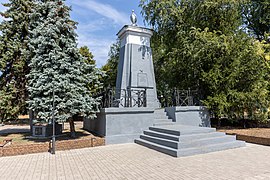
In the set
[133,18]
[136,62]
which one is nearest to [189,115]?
[136,62]

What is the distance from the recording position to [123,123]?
885cm

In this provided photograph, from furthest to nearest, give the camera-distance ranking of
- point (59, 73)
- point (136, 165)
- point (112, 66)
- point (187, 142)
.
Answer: point (112, 66), point (59, 73), point (187, 142), point (136, 165)

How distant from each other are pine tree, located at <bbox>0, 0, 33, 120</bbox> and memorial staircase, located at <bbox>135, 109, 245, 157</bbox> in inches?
301

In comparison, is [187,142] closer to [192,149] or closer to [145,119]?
[192,149]

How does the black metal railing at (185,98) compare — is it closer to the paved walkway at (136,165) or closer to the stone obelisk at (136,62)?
the stone obelisk at (136,62)

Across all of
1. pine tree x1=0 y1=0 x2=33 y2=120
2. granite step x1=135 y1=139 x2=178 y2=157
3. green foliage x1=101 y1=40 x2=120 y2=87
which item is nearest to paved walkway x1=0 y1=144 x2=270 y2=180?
granite step x1=135 y1=139 x2=178 y2=157

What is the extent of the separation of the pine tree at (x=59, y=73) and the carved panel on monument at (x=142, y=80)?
291 centimetres

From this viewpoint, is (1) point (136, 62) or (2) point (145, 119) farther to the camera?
(1) point (136, 62)

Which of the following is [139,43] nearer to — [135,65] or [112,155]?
[135,65]

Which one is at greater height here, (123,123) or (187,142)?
(123,123)

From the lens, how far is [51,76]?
8312 mm

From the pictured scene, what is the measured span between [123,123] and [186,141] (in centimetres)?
307

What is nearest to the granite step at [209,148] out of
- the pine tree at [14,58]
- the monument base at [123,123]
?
the monument base at [123,123]

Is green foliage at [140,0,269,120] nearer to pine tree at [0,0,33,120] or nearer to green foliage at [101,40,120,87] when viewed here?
pine tree at [0,0,33,120]
